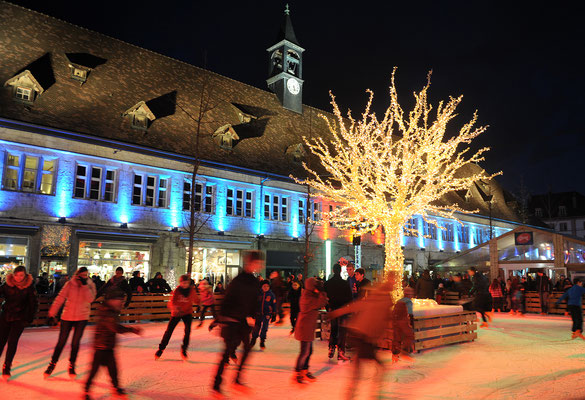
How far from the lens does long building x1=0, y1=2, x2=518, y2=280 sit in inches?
787

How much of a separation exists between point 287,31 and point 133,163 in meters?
20.2

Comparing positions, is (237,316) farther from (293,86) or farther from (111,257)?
(293,86)

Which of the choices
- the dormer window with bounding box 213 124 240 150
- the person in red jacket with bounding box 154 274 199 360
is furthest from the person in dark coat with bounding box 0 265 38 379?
the dormer window with bounding box 213 124 240 150

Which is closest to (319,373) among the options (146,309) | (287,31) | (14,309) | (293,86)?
(14,309)

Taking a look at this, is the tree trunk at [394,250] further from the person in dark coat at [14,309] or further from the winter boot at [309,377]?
the person in dark coat at [14,309]

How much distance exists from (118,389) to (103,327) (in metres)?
1.03

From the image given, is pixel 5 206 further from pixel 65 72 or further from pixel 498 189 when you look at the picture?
pixel 498 189

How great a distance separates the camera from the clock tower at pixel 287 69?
35219 millimetres

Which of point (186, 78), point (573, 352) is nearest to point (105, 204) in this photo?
point (186, 78)

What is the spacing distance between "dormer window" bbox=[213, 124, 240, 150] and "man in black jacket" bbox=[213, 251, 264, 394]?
2071cm

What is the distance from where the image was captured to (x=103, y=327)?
6336 millimetres

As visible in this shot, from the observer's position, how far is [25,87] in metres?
20.6

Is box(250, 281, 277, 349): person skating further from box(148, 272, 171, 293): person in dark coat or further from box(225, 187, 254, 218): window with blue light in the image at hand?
box(225, 187, 254, 218): window with blue light

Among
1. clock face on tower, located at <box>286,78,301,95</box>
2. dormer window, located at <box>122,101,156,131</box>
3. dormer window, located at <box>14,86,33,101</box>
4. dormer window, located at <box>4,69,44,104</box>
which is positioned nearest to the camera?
dormer window, located at <box>4,69,44,104</box>
